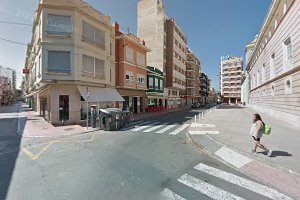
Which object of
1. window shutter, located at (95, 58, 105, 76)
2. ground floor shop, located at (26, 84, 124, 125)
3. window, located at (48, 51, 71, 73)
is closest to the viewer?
window, located at (48, 51, 71, 73)

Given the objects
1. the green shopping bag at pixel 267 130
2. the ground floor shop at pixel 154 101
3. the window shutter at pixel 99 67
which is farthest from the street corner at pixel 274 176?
the ground floor shop at pixel 154 101

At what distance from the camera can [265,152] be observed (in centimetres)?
682

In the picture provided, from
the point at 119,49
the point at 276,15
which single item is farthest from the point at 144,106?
the point at 276,15

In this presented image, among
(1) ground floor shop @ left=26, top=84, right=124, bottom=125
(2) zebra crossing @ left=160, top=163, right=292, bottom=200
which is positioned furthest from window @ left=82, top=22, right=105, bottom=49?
(2) zebra crossing @ left=160, top=163, right=292, bottom=200

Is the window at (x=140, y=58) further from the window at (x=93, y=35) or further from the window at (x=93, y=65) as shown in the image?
the window at (x=93, y=65)

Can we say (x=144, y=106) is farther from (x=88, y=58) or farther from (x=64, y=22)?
(x=64, y=22)

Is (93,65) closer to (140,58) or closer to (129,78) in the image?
(129,78)

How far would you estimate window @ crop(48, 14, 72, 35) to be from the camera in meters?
15.1

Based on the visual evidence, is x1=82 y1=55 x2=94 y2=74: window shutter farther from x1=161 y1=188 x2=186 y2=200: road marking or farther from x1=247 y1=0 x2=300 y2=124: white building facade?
x1=247 y1=0 x2=300 y2=124: white building facade

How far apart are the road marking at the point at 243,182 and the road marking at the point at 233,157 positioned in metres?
0.92

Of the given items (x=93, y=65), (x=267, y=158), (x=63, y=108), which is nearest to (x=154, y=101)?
(x=93, y=65)

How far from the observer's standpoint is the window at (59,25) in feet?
49.5

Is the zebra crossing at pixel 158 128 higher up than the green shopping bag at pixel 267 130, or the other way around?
the green shopping bag at pixel 267 130

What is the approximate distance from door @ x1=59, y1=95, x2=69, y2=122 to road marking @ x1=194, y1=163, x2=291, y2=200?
45.1 ft
